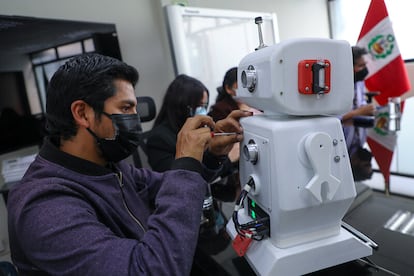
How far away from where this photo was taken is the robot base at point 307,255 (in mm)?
577

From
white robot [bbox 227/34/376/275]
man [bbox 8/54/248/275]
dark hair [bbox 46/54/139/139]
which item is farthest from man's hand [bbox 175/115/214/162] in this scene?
dark hair [bbox 46/54/139/139]

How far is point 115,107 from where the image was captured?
2.37 ft

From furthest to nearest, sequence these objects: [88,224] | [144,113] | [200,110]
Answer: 1. [200,110]
2. [144,113]
3. [88,224]

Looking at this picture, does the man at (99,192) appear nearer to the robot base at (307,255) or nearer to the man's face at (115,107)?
the man's face at (115,107)

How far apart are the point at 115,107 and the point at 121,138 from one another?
0.09 metres

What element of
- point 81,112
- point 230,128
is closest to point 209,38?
point 230,128

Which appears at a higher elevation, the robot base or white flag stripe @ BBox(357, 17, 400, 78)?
white flag stripe @ BBox(357, 17, 400, 78)

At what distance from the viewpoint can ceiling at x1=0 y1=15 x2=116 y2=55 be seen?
145 centimetres

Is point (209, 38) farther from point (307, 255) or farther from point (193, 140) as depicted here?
point (307, 255)

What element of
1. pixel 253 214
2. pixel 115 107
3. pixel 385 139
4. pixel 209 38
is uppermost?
pixel 209 38

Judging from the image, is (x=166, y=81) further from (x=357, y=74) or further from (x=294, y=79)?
(x=294, y=79)

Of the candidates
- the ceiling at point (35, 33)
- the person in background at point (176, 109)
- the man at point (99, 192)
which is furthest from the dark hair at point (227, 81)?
the man at point (99, 192)

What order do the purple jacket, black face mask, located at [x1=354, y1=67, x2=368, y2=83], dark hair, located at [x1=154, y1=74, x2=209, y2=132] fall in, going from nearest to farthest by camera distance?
the purple jacket < dark hair, located at [x1=154, y1=74, x2=209, y2=132] < black face mask, located at [x1=354, y1=67, x2=368, y2=83]

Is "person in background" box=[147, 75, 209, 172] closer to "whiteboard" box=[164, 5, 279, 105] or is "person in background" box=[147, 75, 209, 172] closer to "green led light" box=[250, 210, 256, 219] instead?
"whiteboard" box=[164, 5, 279, 105]
